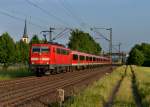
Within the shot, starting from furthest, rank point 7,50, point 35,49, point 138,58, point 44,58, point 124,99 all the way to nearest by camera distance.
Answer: point 138,58
point 7,50
point 35,49
point 44,58
point 124,99

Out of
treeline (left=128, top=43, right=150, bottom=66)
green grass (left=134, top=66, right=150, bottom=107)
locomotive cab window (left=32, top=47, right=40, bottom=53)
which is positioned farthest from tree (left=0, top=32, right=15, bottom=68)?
treeline (left=128, top=43, right=150, bottom=66)

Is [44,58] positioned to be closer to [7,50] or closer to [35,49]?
[35,49]

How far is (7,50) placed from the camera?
75000 mm

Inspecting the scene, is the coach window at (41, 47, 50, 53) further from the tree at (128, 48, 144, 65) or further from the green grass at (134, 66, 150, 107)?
the tree at (128, 48, 144, 65)

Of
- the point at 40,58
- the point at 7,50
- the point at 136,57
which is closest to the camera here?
the point at 40,58

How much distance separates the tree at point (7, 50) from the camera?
73.0 metres

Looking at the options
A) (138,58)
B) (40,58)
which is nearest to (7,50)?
(40,58)

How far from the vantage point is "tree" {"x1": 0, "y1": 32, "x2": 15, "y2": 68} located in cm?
7297

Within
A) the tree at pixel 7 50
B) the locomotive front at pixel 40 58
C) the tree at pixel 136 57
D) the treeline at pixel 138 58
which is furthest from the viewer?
the treeline at pixel 138 58

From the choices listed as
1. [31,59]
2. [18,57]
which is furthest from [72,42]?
[31,59]

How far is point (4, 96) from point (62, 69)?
91.8 ft

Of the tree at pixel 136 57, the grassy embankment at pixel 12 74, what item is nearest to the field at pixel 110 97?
the grassy embankment at pixel 12 74

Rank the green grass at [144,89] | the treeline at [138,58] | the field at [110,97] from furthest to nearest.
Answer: the treeline at [138,58] → the green grass at [144,89] → the field at [110,97]

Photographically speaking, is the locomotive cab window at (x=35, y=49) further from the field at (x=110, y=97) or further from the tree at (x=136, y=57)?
the tree at (x=136, y=57)
